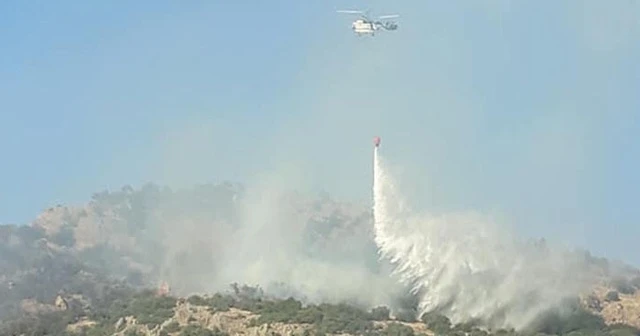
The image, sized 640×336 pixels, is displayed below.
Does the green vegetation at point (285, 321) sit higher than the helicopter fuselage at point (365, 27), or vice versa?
the helicopter fuselage at point (365, 27)

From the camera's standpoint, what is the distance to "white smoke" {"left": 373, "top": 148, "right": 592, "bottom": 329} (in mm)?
149875

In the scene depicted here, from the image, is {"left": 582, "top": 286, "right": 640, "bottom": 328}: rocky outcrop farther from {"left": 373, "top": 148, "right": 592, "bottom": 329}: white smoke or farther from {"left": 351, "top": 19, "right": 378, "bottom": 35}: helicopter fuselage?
{"left": 351, "top": 19, "right": 378, "bottom": 35}: helicopter fuselage

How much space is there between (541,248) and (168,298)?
2599 inches

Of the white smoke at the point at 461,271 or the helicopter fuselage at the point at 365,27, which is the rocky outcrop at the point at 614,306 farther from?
the helicopter fuselage at the point at 365,27

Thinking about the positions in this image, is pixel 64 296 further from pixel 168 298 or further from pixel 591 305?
pixel 591 305

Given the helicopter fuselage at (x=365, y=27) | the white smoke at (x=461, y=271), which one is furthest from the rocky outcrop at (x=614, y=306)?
the helicopter fuselage at (x=365, y=27)

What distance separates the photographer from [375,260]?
18900 centimetres

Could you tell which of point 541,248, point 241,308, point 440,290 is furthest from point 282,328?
point 541,248

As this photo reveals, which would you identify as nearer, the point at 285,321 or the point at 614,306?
the point at 285,321

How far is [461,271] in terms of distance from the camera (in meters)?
153

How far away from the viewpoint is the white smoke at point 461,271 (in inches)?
5901

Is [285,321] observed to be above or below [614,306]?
above

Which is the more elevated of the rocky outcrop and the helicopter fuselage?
the helicopter fuselage

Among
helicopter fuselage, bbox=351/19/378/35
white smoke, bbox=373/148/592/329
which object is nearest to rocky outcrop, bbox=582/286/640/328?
white smoke, bbox=373/148/592/329
